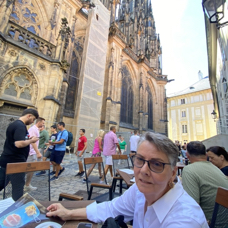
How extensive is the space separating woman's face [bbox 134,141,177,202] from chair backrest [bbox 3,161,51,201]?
1404 millimetres

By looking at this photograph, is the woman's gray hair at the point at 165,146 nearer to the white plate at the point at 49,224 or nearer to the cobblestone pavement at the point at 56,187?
the white plate at the point at 49,224

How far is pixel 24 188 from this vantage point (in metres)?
1.68

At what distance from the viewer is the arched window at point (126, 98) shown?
1722cm

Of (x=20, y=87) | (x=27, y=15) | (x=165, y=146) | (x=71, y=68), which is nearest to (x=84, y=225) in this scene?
(x=165, y=146)

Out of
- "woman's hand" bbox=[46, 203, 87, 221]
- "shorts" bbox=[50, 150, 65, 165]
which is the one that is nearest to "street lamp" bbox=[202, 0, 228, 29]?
"woman's hand" bbox=[46, 203, 87, 221]

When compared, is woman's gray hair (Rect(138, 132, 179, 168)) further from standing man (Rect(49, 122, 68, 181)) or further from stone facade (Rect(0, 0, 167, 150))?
stone facade (Rect(0, 0, 167, 150))

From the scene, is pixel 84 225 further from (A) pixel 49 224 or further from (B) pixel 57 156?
(B) pixel 57 156

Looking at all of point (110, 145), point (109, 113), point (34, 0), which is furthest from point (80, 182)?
point (34, 0)

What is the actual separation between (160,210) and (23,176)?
1673 millimetres

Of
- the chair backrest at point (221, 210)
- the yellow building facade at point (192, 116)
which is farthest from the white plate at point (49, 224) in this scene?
the yellow building facade at point (192, 116)

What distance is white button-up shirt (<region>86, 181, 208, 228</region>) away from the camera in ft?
2.18

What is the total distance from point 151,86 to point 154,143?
23.0 meters

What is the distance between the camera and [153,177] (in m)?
0.83

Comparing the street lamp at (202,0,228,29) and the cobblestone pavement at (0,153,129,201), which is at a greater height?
the street lamp at (202,0,228,29)
